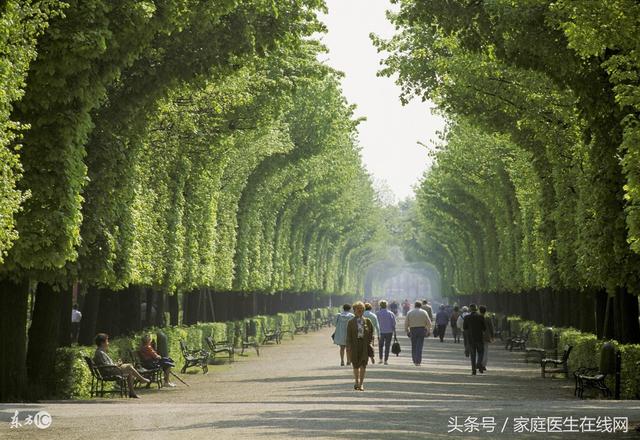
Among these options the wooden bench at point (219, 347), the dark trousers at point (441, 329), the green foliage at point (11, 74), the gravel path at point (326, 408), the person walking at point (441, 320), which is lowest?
the gravel path at point (326, 408)

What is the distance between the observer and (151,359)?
29984 mm

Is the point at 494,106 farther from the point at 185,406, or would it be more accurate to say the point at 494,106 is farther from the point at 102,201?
the point at 185,406

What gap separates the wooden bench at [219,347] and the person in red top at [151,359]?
10213 millimetres

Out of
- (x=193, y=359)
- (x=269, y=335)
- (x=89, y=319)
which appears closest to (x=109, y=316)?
(x=89, y=319)

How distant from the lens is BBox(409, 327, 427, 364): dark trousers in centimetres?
3703

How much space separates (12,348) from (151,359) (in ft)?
21.9

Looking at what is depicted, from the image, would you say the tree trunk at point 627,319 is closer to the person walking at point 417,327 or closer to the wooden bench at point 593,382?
the wooden bench at point 593,382

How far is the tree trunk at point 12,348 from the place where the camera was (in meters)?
23.5

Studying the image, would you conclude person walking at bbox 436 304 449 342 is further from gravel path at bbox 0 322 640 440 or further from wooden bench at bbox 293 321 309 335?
gravel path at bbox 0 322 640 440

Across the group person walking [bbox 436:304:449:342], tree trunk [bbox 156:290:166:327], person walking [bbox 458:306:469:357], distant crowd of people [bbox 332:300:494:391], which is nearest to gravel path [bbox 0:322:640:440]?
distant crowd of people [bbox 332:300:494:391]

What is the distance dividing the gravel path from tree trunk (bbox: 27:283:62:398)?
1342 mm

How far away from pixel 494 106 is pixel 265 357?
15885mm

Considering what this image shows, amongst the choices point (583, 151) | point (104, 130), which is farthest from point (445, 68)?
point (104, 130)

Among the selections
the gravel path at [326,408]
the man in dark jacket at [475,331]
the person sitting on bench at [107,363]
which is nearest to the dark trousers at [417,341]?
the gravel path at [326,408]
